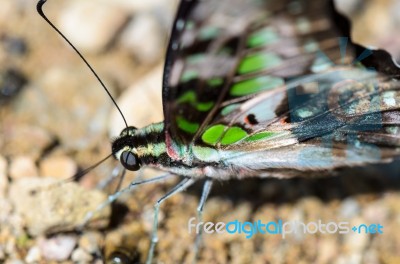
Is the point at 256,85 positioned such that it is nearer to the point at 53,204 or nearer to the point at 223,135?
the point at 223,135

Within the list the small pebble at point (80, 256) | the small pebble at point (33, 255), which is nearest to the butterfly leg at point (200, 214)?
the small pebble at point (80, 256)

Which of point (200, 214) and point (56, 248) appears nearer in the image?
point (56, 248)

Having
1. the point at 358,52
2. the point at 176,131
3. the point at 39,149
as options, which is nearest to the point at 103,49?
the point at 39,149

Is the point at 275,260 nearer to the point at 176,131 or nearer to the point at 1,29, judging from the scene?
the point at 176,131

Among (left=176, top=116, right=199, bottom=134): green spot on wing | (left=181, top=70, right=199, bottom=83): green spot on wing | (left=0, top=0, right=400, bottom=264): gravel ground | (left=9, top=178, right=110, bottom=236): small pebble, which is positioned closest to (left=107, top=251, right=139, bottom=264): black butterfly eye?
(left=0, top=0, right=400, bottom=264): gravel ground

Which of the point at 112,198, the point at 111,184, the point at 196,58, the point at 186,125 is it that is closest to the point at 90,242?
the point at 112,198

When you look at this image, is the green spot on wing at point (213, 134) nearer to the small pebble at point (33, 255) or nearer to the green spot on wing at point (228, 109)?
the green spot on wing at point (228, 109)

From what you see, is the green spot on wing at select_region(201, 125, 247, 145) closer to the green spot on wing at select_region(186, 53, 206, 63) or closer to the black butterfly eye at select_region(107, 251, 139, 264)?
the green spot on wing at select_region(186, 53, 206, 63)
